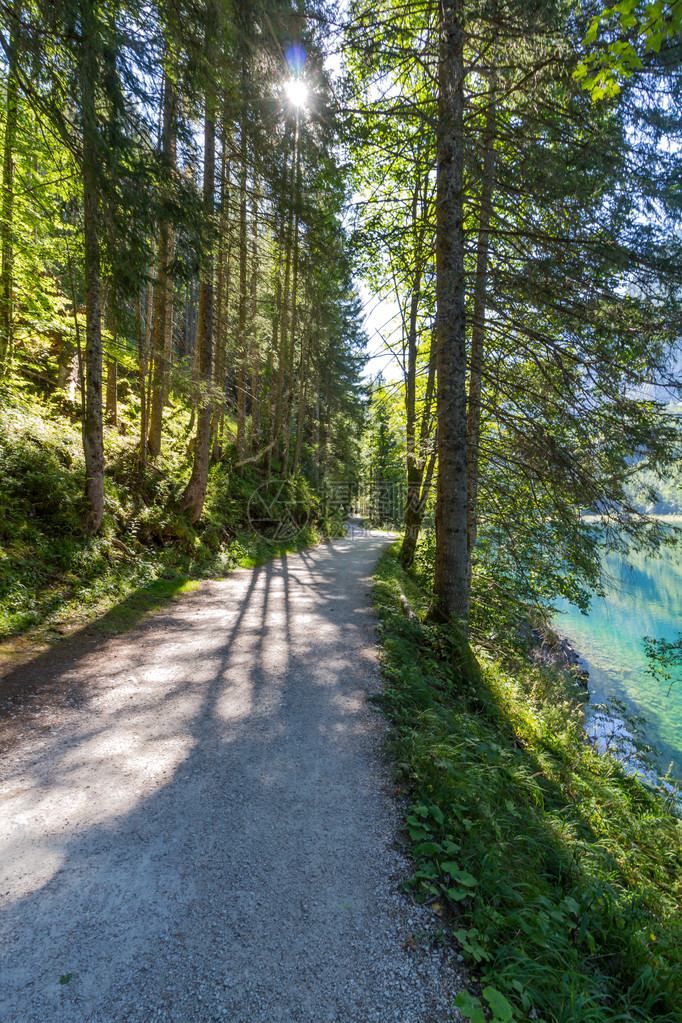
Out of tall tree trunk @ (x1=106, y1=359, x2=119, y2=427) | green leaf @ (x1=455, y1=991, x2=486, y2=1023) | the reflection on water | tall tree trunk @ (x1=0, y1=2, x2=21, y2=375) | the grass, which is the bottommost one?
the reflection on water

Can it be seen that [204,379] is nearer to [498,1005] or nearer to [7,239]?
[7,239]

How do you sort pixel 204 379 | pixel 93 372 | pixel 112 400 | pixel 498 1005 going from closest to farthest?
pixel 498 1005 → pixel 93 372 → pixel 204 379 → pixel 112 400

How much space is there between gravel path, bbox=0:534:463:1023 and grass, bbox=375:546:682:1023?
247mm

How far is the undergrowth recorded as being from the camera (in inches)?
252

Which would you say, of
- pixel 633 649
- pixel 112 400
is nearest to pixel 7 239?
pixel 112 400

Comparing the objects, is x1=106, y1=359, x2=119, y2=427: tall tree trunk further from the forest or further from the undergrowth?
the forest

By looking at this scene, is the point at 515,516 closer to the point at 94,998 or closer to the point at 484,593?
the point at 484,593

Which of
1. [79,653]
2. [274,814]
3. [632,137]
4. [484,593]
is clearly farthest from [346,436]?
[274,814]

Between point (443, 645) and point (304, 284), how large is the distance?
6.89 meters

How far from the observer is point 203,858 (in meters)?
2.65

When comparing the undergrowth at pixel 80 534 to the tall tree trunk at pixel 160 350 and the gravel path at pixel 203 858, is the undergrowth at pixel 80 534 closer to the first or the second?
the tall tree trunk at pixel 160 350

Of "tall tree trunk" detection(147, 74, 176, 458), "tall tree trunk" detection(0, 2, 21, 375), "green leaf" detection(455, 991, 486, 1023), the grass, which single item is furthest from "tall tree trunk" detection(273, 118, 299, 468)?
"green leaf" detection(455, 991, 486, 1023)

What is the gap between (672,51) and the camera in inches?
216

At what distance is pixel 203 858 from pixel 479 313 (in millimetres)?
8005
